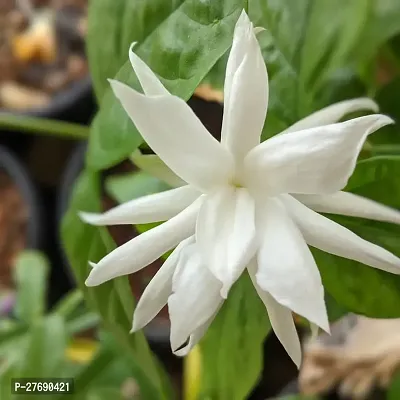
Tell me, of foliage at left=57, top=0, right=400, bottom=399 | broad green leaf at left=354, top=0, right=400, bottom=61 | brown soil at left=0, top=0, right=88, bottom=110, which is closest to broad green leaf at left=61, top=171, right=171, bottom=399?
foliage at left=57, top=0, right=400, bottom=399

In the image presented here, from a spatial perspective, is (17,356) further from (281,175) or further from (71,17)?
(71,17)

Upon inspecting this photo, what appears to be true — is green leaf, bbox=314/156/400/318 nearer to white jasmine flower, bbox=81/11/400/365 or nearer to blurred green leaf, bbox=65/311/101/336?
white jasmine flower, bbox=81/11/400/365

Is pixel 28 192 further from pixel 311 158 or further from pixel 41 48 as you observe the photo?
pixel 311 158

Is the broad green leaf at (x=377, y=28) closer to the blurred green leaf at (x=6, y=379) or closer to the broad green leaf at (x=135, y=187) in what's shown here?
the broad green leaf at (x=135, y=187)

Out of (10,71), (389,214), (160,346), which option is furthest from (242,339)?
(10,71)

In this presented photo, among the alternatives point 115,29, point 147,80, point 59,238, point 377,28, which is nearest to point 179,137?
point 147,80

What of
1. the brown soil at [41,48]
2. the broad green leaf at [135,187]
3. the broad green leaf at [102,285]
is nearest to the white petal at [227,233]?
the broad green leaf at [102,285]
